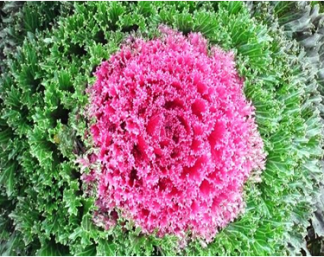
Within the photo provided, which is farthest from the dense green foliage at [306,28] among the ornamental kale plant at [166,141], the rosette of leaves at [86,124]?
the ornamental kale plant at [166,141]

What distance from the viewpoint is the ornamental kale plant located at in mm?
2316

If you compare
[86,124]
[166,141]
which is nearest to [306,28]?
[166,141]

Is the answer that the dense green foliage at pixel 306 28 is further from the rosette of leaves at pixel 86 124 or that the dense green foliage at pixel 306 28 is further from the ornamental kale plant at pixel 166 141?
the ornamental kale plant at pixel 166 141

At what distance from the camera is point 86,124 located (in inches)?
94.4

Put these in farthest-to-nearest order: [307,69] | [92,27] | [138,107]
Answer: [307,69]
[92,27]
[138,107]

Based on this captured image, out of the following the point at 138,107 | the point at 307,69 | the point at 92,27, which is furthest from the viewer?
the point at 307,69

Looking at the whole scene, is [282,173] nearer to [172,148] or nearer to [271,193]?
[271,193]

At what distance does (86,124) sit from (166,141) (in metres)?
0.36

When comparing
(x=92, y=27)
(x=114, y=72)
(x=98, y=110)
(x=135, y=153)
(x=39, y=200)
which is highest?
(x=92, y=27)

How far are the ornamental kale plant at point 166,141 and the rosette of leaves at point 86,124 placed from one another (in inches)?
2.9

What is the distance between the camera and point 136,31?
2.58 m

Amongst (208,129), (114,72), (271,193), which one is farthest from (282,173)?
(114,72)

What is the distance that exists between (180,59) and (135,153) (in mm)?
479

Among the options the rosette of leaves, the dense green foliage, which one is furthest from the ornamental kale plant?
the dense green foliage
